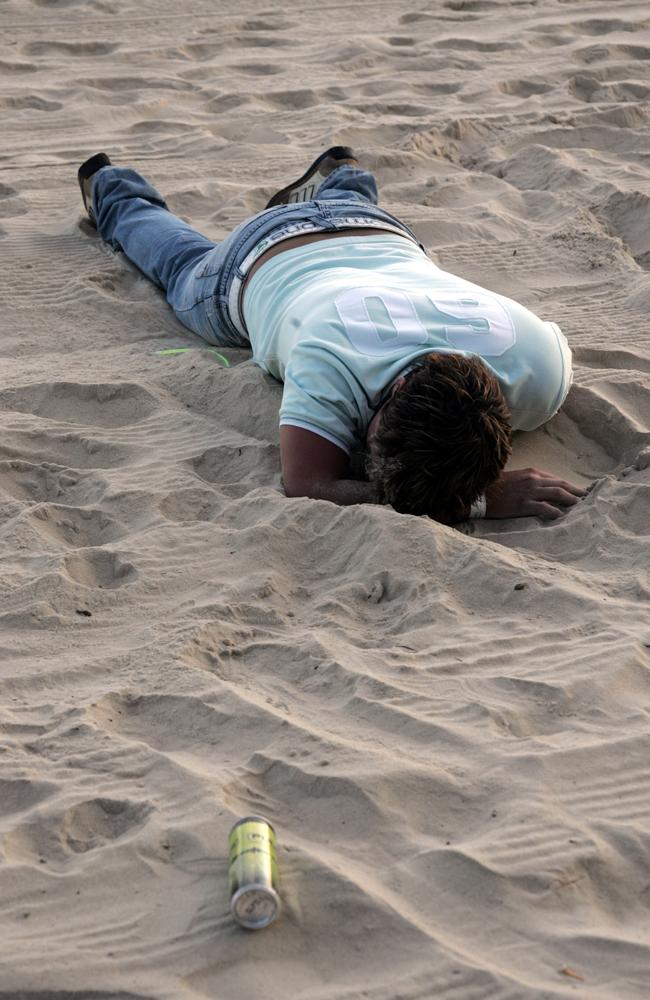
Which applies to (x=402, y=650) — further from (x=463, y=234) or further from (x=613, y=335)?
(x=463, y=234)

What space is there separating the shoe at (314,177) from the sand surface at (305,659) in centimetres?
34

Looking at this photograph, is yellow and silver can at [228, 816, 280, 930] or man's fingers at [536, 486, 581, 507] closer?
yellow and silver can at [228, 816, 280, 930]

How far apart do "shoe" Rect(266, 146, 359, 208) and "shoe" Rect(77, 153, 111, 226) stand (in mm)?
735

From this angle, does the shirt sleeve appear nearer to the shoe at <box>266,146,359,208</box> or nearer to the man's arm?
the man's arm

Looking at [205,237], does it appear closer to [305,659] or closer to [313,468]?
[313,468]

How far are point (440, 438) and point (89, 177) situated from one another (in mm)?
2547

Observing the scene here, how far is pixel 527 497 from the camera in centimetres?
322

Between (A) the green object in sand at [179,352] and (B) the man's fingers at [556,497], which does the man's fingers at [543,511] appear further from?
(A) the green object in sand at [179,352]

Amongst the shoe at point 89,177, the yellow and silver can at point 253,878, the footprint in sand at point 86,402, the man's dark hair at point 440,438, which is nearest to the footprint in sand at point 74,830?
the yellow and silver can at point 253,878

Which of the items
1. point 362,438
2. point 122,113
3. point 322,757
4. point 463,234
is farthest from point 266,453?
point 122,113

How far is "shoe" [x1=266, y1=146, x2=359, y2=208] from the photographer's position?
15.4 feet

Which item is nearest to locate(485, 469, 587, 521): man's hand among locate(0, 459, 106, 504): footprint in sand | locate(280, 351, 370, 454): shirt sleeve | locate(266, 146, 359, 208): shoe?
locate(280, 351, 370, 454): shirt sleeve

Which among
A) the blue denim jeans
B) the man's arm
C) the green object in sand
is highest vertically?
the blue denim jeans

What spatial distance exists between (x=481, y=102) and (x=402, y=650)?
4.18 meters
